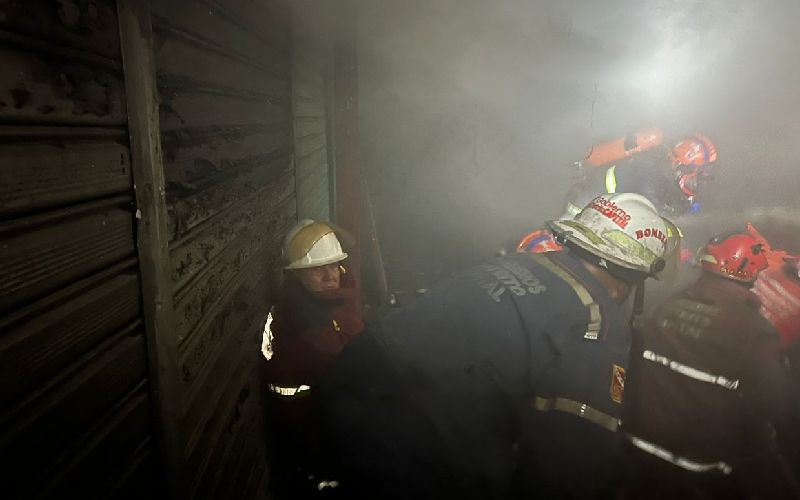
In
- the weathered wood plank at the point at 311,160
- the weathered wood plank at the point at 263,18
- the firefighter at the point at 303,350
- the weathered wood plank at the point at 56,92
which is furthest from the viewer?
the weathered wood plank at the point at 311,160

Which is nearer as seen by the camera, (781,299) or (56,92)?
(56,92)

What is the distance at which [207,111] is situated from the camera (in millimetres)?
2256

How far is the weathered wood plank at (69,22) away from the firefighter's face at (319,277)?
2.09 meters

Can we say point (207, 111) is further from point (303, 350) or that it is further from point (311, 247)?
point (303, 350)

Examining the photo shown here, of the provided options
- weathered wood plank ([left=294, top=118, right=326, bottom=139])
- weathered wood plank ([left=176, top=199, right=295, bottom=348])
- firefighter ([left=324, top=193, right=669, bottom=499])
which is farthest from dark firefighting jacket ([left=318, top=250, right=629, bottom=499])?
weathered wood plank ([left=294, top=118, right=326, bottom=139])

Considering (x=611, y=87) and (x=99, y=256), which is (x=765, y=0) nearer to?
(x=611, y=87)

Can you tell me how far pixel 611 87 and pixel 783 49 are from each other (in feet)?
11.1

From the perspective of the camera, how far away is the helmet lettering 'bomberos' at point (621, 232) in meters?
2.66

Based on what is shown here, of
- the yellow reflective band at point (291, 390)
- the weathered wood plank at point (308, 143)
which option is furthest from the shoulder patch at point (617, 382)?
the weathered wood plank at point (308, 143)

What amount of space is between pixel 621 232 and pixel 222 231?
2.19 metres

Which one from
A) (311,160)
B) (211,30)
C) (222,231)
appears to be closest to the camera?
(211,30)

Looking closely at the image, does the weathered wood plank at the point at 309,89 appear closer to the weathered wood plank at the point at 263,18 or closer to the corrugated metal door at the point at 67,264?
the weathered wood plank at the point at 263,18

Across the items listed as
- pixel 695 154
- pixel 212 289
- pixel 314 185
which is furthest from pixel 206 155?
pixel 695 154

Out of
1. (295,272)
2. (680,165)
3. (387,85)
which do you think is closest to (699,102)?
(680,165)
